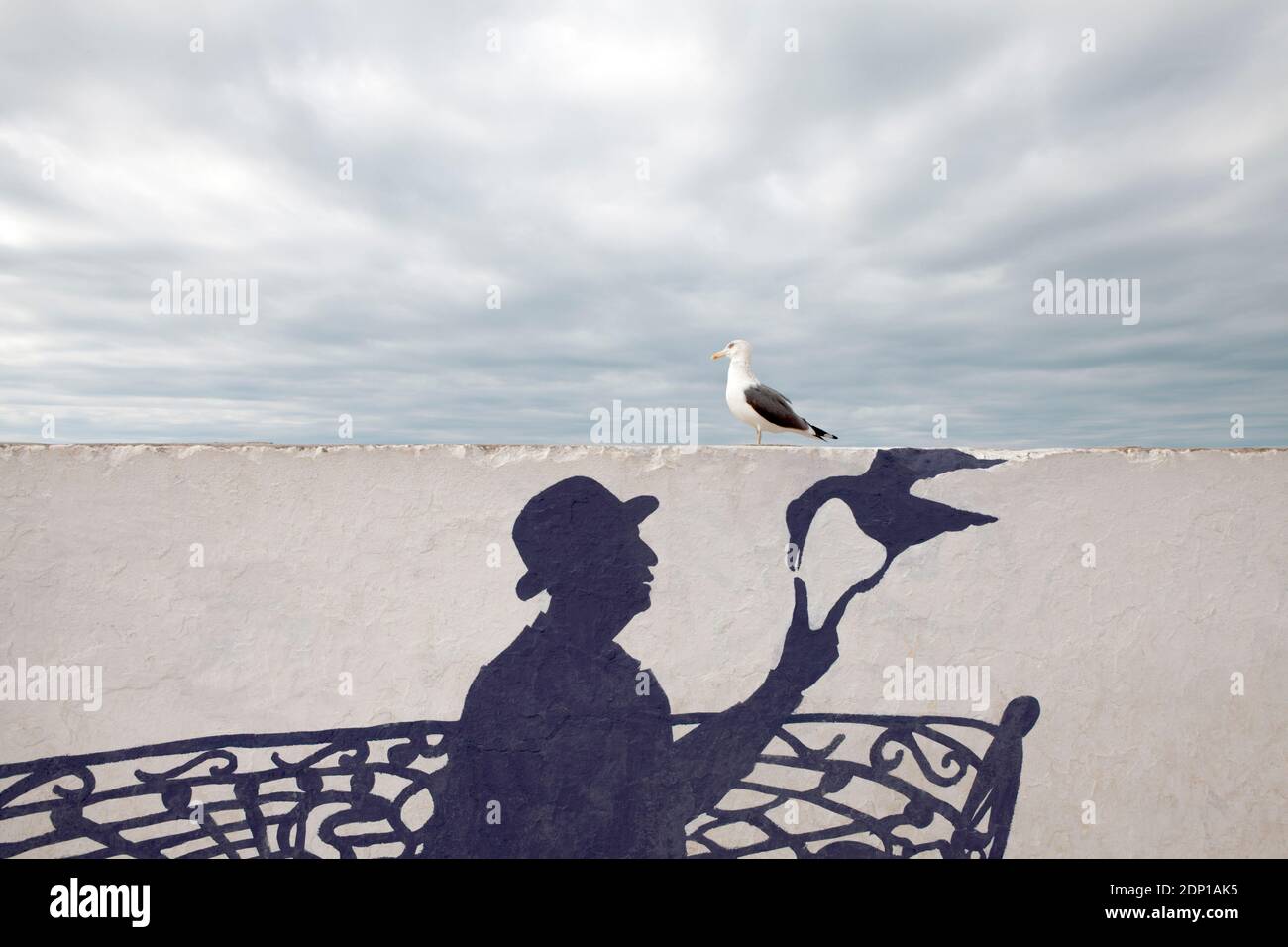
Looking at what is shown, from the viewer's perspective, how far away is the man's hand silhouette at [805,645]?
11.6 feet

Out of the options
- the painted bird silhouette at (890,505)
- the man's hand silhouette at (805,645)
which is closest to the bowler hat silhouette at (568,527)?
the painted bird silhouette at (890,505)

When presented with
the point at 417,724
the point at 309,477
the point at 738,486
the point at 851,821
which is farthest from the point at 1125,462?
the point at 309,477

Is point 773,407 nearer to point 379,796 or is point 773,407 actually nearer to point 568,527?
point 568,527

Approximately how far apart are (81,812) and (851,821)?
3.38 metres

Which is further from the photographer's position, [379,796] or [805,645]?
[805,645]

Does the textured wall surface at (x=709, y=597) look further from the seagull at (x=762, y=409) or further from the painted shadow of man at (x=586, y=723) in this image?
the seagull at (x=762, y=409)

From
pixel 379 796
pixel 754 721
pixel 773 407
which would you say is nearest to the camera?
pixel 379 796

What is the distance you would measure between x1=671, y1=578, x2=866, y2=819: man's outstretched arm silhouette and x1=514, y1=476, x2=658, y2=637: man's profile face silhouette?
0.63 m

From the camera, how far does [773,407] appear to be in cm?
429

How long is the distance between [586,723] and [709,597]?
0.79 m

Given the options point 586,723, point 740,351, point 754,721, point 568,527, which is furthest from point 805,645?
point 740,351
